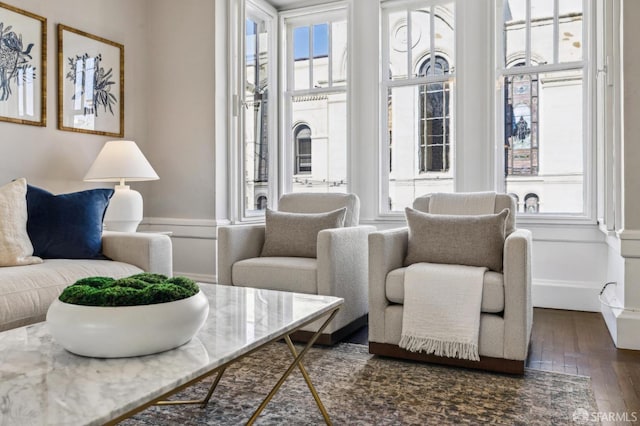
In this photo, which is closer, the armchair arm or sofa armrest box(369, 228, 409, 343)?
sofa armrest box(369, 228, 409, 343)

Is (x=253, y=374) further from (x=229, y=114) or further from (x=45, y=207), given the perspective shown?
(x=229, y=114)

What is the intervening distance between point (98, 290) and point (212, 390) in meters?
0.89

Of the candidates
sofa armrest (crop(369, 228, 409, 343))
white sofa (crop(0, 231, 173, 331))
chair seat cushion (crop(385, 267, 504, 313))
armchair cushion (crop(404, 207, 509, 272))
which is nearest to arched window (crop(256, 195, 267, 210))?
white sofa (crop(0, 231, 173, 331))

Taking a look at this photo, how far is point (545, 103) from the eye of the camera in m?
3.58

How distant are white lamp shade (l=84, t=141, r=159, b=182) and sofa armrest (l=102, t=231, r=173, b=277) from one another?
2.54ft

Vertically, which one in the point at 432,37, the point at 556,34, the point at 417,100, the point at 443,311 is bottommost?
the point at 443,311

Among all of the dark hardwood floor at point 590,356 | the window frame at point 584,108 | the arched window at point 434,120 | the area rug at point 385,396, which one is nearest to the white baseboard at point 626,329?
the dark hardwood floor at point 590,356

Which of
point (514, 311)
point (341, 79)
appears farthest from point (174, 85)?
point (514, 311)

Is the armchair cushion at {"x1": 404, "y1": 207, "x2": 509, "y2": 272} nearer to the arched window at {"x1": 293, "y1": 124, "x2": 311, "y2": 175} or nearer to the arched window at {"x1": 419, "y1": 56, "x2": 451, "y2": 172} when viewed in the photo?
the arched window at {"x1": 419, "y1": 56, "x2": 451, "y2": 172}

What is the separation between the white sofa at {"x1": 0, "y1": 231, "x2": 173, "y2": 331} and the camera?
196 centimetres

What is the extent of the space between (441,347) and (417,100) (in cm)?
234

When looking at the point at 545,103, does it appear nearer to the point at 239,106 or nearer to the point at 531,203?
the point at 531,203

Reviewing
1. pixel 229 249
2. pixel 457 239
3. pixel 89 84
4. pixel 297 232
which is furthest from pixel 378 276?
pixel 89 84

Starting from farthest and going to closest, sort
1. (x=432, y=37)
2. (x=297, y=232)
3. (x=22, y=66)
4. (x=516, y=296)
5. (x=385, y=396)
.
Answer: (x=432, y=37), (x=22, y=66), (x=297, y=232), (x=516, y=296), (x=385, y=396)
